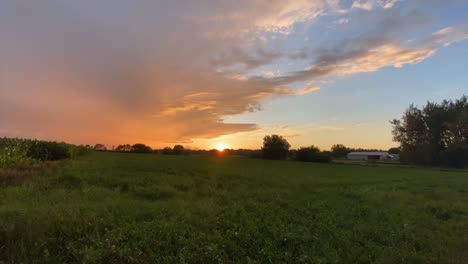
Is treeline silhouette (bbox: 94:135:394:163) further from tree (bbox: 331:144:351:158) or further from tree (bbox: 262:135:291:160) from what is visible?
tree (bbox: 331:144:351:158)

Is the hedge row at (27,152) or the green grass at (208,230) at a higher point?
the hedge row at (27,152)

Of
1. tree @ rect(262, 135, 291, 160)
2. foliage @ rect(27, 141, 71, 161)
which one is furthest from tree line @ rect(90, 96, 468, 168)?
foliage @ rect(27, 141, 71, 161)

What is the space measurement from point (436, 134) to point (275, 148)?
3533cm

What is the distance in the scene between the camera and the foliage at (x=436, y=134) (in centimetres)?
7331

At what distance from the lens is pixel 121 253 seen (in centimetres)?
661

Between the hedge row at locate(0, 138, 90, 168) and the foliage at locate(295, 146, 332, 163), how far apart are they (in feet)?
160

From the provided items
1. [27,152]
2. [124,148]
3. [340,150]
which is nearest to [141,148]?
[124,148]

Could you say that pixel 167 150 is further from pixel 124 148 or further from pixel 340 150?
pixel 340 150

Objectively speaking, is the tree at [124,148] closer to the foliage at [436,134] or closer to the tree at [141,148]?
the tree at [141,148]

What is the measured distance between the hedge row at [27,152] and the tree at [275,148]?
49.6 meters

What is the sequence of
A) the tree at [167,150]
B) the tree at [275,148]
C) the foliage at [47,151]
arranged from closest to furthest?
the foliage at [47,151], the tree at [275,148], the tree at [167,150]

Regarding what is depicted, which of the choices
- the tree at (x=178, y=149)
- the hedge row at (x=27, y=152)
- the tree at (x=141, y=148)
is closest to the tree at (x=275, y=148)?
the tree at (x=178, y=149)

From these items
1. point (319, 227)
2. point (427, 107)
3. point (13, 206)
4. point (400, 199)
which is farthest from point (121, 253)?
point (427, 107)

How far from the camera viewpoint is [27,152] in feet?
83.6
